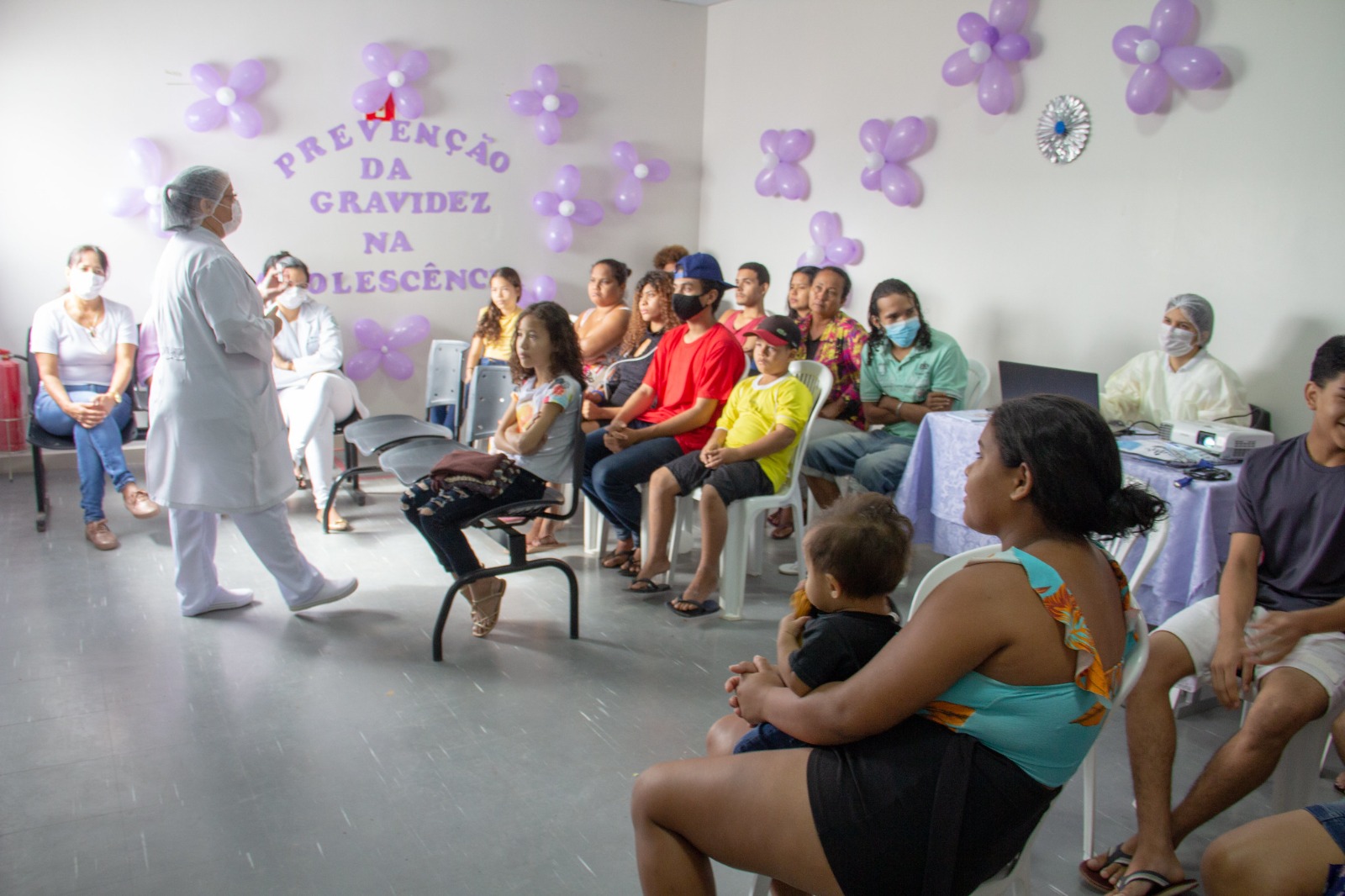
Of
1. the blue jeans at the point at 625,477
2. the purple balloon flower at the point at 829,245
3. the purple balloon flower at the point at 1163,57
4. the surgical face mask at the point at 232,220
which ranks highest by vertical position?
the purple balloon flower at the point at 1163,57

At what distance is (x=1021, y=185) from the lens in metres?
4.64

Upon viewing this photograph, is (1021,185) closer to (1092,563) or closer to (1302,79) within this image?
(1302,79)

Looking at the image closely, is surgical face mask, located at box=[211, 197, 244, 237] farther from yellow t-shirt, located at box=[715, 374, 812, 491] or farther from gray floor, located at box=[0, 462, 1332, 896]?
yellow t-shirt, located at box=[715, 374, 812, 491]

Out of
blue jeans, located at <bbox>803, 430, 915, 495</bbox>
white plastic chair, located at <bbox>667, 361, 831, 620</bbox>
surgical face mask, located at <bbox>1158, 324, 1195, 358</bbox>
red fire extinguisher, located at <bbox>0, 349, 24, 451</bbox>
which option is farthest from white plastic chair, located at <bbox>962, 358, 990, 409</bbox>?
red fire extinguisher, located at <bbox>0, 349, 24, 451</bbox>

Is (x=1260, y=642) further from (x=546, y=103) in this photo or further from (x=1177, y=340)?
(x=546, y=103)

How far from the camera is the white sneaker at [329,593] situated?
11.2 feet

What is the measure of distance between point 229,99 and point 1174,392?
4.90m

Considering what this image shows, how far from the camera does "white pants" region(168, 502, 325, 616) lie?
10.7 feet

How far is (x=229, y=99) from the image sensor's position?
17.5 feet

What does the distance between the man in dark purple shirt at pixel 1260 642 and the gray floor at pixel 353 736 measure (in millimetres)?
201

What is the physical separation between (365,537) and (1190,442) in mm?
3269

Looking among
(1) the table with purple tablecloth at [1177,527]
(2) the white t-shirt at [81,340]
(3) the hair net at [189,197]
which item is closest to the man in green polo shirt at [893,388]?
(1) the table with purple tablecloth at [1177,527]

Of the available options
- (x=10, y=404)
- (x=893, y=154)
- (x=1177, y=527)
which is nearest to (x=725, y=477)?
(x=1177, y=527)

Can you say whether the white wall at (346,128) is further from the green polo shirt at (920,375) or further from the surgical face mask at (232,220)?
the green polo shirt at (920,375)
